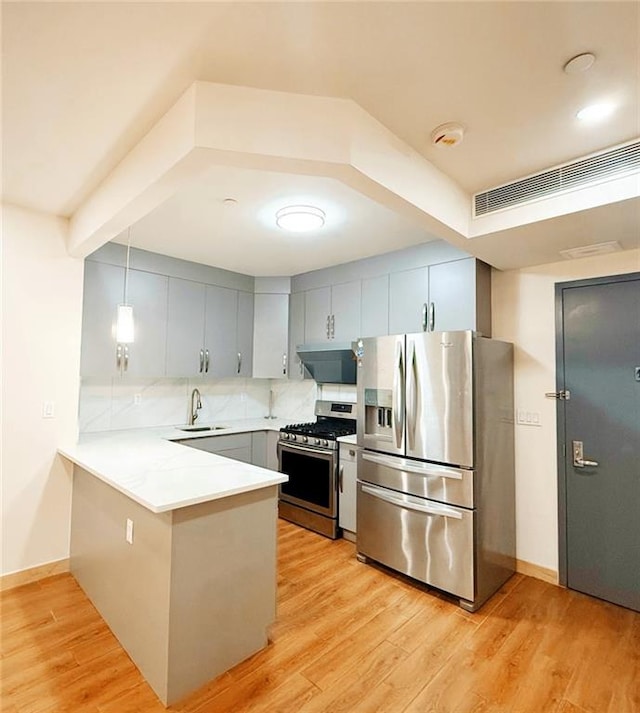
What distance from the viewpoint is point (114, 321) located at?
335 centimetres

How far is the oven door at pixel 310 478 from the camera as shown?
3.49m

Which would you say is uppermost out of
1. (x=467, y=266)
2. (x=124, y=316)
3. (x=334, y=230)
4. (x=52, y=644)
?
(x=334, y=230)

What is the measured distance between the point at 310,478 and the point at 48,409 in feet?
7.19

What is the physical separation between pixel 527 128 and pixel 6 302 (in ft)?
10.6

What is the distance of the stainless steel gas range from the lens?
11.4 feet

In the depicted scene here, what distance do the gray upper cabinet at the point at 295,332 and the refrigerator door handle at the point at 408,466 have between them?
60.8 inches

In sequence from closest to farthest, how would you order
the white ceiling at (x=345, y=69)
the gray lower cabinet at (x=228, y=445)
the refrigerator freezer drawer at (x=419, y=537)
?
the white ceiling at (x=345, y=69) → the refrigerator freezer drawer at (x=419, y=537) → the gray lower cabinet at (x=228, y=445)

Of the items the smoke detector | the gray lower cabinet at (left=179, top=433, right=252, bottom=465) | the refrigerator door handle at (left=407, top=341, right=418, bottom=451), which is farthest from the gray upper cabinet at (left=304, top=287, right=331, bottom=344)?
the smoke detector

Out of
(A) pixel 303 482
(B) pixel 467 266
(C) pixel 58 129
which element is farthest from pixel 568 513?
(C) pixel 58 129

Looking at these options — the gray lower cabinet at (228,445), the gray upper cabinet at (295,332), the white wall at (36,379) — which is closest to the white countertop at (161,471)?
the white wall at (36,379)

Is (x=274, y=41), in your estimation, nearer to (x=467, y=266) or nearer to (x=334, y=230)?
(x=334, y=230)

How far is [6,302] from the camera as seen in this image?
262 cm

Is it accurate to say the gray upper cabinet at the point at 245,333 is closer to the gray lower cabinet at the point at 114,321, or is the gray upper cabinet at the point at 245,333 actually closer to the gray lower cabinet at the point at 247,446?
the gray lower cabinet at the point at 247,446

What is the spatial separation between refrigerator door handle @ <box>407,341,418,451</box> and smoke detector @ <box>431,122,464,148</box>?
1.30 m
